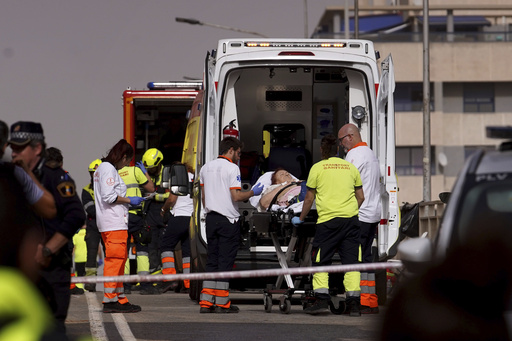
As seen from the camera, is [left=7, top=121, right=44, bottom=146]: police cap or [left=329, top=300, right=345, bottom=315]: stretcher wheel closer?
[left=7, top=121, right=44, bottom=146]: police cap

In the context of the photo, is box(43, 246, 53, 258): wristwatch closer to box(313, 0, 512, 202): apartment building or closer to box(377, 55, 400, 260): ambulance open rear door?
box(377, 55, 400, 260): ambulance open rear door

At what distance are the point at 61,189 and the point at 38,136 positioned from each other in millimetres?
332

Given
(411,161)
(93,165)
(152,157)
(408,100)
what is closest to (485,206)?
(152,157)

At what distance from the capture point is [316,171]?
12.6m

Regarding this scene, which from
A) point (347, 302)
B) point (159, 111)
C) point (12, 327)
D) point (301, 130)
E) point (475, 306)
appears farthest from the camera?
point (159, 111)

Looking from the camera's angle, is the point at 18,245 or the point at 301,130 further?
the point at 301,130

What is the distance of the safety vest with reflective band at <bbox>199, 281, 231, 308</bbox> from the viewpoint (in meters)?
12.8

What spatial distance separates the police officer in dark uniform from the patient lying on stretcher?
665cm

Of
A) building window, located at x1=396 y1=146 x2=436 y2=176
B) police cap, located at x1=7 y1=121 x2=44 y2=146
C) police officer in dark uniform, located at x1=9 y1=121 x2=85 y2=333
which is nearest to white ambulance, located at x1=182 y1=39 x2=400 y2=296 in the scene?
police officer in dark uniform, located at x1=9 y1=121 x2=85 y2=333

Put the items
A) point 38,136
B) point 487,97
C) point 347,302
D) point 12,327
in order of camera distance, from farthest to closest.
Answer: point 487,97
point 347,302
point 38,136
point 12,327

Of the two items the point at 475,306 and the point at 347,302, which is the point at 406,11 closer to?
the point at 347,302

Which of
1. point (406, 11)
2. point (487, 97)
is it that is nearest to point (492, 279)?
point (487, 97)

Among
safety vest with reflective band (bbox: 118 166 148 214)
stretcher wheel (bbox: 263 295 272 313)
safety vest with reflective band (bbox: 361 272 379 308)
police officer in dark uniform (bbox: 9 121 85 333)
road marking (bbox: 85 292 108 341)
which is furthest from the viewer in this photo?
safety vest with reflective band (bbox: 118 166 148 214)

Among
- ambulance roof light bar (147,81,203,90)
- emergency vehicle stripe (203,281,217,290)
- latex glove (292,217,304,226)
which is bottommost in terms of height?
emergency vehicle stripe (203,281,217,290)
